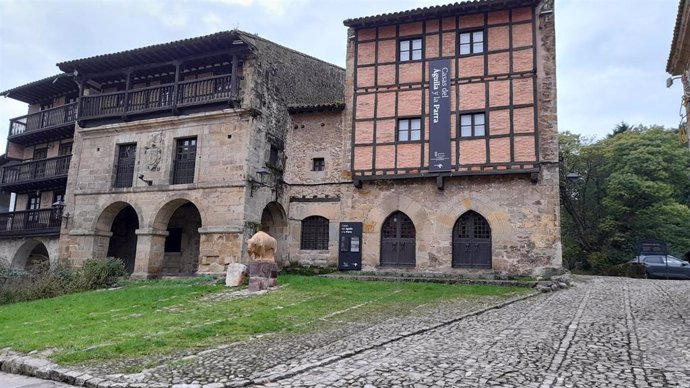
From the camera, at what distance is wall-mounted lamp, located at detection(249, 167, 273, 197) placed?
60.8ft

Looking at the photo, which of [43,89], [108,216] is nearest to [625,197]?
[108,216]

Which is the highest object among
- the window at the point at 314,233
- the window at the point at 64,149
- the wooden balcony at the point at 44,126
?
the wooden balcony at the point at 44,126

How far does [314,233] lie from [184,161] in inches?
239

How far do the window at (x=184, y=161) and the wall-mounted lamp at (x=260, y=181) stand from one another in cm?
274

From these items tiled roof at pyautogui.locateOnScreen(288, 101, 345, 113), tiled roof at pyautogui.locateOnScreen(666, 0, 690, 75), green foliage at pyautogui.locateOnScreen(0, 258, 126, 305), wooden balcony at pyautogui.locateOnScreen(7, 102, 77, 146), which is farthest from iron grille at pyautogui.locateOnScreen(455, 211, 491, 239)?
wooden balcony at pyautogui.locateOnScreen(7, 102, 77, 146)

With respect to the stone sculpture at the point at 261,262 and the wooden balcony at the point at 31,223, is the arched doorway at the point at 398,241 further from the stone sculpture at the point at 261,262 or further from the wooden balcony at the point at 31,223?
the wooden balcony at the point at 31,223

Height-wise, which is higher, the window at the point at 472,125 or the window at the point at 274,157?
the window at the point at 472,125

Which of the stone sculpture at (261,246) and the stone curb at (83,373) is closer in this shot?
the stone curb at (83,373)

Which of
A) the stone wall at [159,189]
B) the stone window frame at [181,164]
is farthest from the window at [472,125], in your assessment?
the stone window frame at [181,164]

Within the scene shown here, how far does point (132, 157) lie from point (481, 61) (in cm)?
1480

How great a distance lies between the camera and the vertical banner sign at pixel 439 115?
1800 cm

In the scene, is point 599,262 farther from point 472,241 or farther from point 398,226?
point 398,226

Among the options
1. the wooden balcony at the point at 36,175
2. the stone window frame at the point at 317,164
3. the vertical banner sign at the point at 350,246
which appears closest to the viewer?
the vertical banner sign at the point at 350,246

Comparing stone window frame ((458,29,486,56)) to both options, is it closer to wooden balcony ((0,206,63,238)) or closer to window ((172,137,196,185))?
window ((172,137,196,185))
